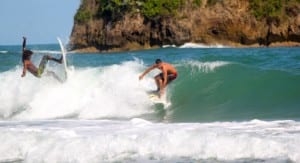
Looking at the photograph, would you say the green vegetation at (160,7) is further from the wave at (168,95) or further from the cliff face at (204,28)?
the wave at (168,95)

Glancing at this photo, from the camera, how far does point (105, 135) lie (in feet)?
36.7

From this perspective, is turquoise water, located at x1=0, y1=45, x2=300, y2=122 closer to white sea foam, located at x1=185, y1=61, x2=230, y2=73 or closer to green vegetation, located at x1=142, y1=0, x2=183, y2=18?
white sea foam, located at x1=185, y1=61, x2=230, y2=73

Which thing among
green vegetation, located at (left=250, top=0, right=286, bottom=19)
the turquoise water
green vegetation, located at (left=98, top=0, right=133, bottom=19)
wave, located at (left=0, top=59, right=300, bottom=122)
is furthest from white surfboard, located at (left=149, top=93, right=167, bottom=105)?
green vegetation, located at (left=98, top=0, right=133, bottom=19)

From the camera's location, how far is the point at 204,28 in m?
62.4

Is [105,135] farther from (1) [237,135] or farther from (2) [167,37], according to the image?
(2) [167,37]

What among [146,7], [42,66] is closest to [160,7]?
[146,7]

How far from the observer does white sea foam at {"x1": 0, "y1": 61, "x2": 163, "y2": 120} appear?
16938 mm

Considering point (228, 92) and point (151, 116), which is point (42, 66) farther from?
point (228, 92)

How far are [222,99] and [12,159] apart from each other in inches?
309

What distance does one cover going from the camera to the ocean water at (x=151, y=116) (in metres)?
10.0

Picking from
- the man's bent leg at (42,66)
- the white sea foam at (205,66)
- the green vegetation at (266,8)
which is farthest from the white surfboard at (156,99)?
the green vegetation at (266,8)

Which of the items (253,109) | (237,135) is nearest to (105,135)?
(237,135)

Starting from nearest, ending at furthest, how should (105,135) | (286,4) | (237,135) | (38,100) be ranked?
(237,135), (105,135), (38,100), (286,4)

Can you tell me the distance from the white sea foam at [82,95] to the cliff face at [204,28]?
133 feet
